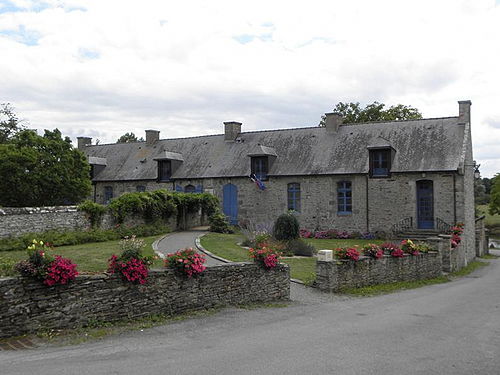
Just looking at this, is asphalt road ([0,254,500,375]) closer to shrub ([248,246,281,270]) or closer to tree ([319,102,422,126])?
shrub ([248,246,281,270])

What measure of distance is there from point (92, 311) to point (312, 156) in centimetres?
2181

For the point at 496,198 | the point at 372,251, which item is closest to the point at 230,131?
the point at 372,251

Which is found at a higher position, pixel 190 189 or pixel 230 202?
pixel 190 189

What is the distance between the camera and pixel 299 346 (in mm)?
7734

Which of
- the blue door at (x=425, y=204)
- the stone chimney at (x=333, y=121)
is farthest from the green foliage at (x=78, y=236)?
the blue door at (x=425, y=204)

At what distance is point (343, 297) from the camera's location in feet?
43.4

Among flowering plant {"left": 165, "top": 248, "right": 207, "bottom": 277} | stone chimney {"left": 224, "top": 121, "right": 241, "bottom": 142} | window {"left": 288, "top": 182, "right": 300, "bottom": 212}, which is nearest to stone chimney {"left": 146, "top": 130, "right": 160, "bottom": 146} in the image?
stone chimney {"left": 224, "top": 121, "right": 241, "bottom": 142}

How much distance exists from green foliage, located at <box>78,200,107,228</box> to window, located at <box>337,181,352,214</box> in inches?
510

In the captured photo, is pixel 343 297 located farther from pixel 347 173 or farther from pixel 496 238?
pixel 496 238

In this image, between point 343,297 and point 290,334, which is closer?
point 290,334

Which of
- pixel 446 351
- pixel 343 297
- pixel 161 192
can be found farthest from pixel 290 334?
pixel 161 192

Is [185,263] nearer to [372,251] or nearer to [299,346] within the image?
[299,346]

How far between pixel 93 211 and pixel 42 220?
7.76ft

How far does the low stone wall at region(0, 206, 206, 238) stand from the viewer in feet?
59.1
